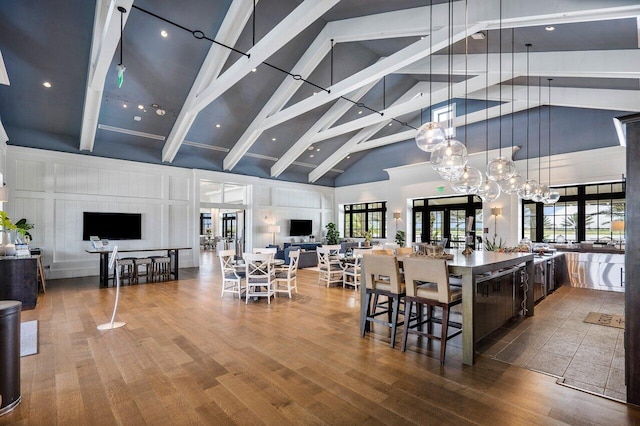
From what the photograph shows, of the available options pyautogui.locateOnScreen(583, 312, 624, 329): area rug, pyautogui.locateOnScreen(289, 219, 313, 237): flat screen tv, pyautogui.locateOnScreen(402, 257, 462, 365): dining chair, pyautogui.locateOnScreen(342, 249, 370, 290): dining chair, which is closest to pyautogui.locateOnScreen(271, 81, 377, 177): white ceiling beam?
pyautogui.locateOnScreen(289, 219, 313, 237): flat screen tv

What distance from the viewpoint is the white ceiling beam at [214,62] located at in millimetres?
5580


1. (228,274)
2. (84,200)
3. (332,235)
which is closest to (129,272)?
(84,200)

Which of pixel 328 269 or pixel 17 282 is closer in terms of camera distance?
pixel 17 282

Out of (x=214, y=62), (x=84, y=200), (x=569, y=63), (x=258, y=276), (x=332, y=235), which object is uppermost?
(x=214, y=62)

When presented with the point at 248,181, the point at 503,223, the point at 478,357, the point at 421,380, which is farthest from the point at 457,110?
the point at 421,380

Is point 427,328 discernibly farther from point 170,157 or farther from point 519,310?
point 170,157

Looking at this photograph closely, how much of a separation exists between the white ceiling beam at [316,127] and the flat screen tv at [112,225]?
16.8ft

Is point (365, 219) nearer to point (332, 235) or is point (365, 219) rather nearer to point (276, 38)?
point (332, 235)

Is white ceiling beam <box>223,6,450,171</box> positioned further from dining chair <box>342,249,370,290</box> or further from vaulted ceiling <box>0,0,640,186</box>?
dining chair <box>342,249,370,290</box>

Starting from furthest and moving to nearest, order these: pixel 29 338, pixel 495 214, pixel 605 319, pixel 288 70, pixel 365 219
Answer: pixel 365 219 < pixel 495 214 < pixel 288 70 < pixel 605 319 < pixel 29 338

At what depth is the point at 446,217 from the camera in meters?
11.1

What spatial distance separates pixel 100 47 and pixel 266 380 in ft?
19.1

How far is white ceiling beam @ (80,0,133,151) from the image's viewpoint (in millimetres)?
4566

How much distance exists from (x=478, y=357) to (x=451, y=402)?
3.47 feet
